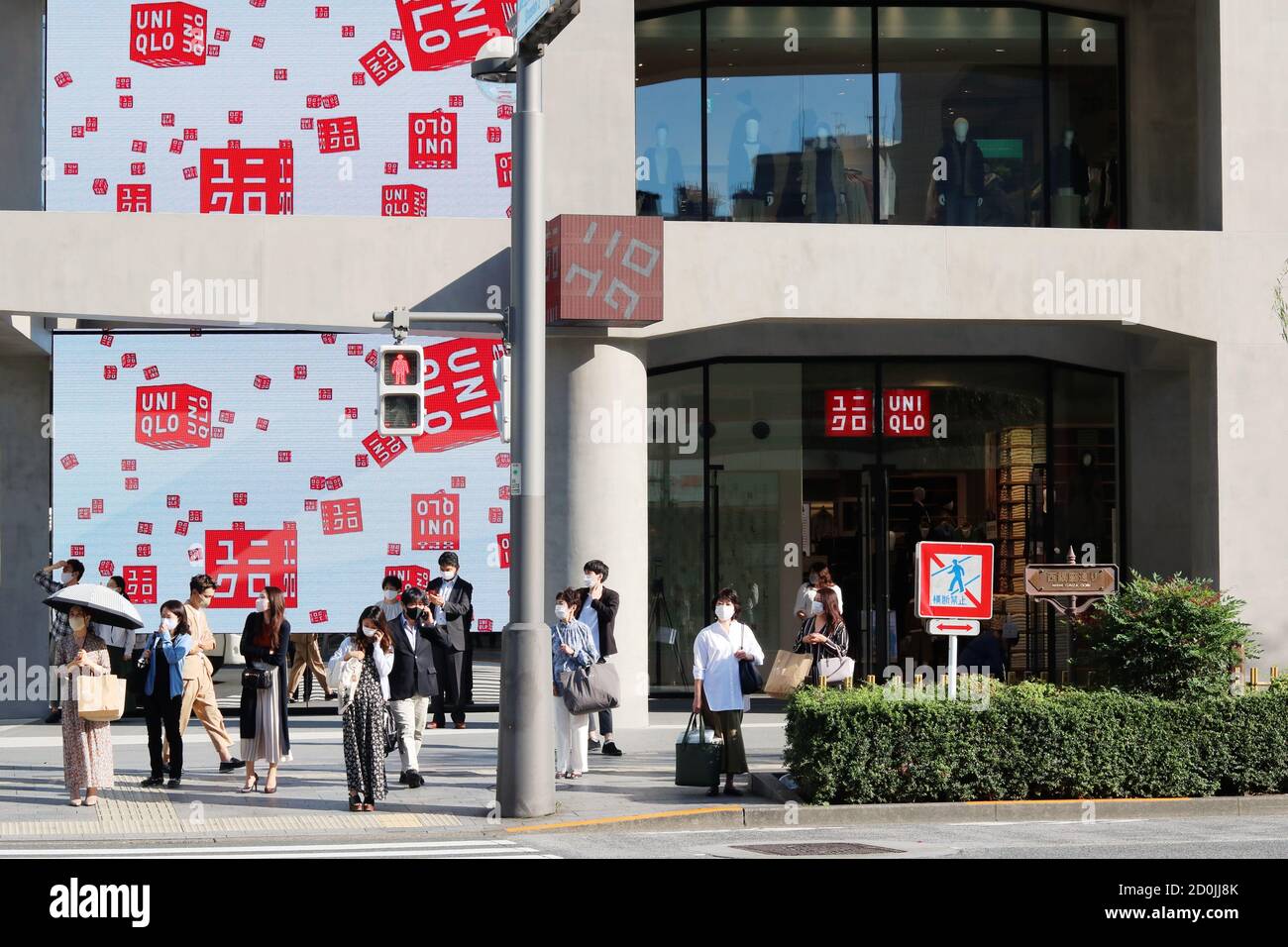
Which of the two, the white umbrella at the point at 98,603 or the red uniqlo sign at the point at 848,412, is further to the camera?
the red uniqlo sign at the point at 848,412

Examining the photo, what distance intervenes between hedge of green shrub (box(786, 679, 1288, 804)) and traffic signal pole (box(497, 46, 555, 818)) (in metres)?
2.35

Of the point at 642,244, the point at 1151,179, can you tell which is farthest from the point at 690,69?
the point at 1151,179

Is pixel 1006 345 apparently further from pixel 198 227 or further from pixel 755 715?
pixel 198 227

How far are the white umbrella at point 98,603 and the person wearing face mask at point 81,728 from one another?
4.2 inches

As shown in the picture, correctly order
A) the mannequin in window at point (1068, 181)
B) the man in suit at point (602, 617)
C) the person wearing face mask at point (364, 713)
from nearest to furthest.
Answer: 1. the person wearing face mask at point (364, 713)
2. the man in suit at point (602, 617)
3. the mannequin in window at point (1068, 181)

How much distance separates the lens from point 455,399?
21.7 m

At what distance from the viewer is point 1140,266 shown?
20.9 metres

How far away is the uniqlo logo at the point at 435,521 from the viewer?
21.6 m

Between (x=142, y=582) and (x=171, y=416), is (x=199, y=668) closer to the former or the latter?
(x=142, y=582)

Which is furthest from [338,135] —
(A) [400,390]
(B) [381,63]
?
(A) [400,390]

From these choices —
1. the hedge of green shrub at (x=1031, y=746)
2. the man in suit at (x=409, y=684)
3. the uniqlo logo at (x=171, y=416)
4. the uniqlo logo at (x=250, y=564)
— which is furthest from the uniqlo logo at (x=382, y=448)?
the hedge of green shrub at (x=1031, y=746)

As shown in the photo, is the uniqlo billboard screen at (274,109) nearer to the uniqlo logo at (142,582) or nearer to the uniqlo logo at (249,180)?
the uniqlo logo at (249,180)

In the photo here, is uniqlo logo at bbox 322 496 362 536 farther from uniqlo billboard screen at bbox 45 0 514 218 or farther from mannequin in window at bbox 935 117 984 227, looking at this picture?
mannequin in window at bbox 935 117 984 227

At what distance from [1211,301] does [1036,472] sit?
13.8 feet
